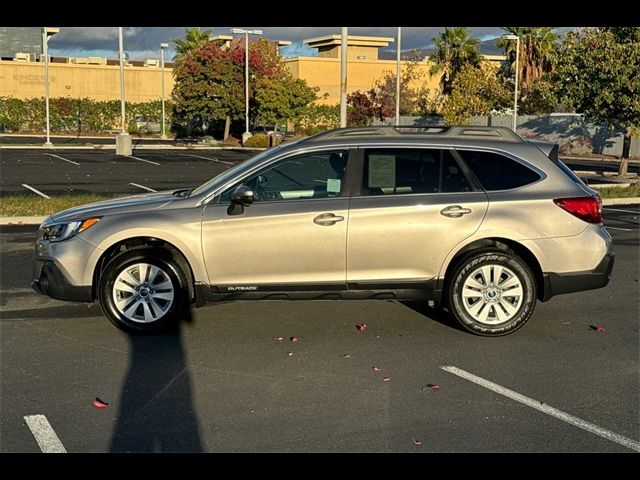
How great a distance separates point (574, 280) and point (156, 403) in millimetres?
4048

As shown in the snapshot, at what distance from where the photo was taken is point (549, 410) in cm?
548

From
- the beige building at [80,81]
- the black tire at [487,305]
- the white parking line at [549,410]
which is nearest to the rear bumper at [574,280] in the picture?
the black tire at [487,305]

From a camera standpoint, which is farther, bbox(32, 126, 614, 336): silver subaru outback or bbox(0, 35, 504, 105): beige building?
bbox(0, 35, 504, 105): beige building

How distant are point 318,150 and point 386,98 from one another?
Answer: 46.9 metres

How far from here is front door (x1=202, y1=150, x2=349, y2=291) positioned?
721cm

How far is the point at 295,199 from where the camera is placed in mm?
7328

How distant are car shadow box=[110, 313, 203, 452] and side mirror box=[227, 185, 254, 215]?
1.26 meters

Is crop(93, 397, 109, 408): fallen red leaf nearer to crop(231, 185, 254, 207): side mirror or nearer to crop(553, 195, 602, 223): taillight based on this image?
crop(231, 185, 254, 207): side mirror

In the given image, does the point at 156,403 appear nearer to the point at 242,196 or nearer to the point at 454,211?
the point at 242,196

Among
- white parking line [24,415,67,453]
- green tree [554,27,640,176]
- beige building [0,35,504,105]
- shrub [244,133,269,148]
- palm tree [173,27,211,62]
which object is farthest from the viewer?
beige building [0,35,504,105]

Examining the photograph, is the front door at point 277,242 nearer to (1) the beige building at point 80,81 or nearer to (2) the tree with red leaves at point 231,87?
(2) the tree with red leaves at point 231,87

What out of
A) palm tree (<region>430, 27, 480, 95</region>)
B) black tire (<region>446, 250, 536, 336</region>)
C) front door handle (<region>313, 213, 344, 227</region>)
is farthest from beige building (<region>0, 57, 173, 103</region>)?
black tire (<region>446, 250, 536, 336</region>)
